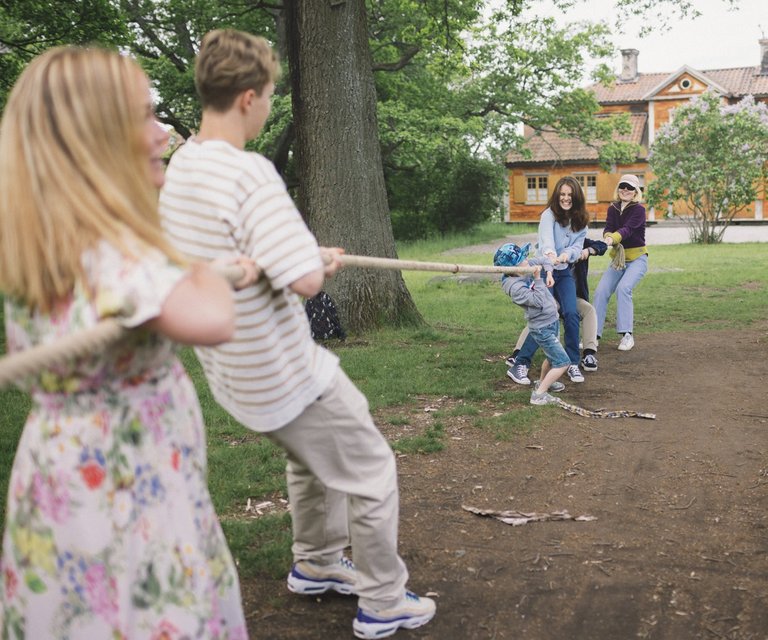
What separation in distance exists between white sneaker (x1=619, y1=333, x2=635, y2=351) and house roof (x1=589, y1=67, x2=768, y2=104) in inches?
1682

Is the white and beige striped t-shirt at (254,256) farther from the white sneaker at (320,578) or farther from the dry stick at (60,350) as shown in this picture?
the white sneaker at (320,578)

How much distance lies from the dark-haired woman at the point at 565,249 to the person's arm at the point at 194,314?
586 centimetres

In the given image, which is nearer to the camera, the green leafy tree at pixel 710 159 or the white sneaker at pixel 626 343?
the white sneaker at pixel 626 343

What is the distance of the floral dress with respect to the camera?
6.86 ft

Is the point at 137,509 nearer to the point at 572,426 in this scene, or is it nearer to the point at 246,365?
the point at 246,365

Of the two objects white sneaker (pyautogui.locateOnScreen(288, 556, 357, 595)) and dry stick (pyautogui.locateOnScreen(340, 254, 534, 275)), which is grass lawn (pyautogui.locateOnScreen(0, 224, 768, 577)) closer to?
white sneaker (pyautogui.locateOnScreen(288, 556, 357, 595))

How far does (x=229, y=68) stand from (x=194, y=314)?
112 centimetres

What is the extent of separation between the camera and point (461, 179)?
34438 millimetres

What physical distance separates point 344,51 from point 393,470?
7.95m

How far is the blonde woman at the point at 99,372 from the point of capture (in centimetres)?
197

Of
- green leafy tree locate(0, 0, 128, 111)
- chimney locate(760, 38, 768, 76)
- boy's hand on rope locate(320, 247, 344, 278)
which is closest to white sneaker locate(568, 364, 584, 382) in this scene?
boy's hand on rope locate(320, 247, 344, 278)

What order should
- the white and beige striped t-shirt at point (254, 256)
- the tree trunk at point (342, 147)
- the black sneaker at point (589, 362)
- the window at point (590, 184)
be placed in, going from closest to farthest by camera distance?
the white and beige striped t-shirt at point (254, 256), the black sneaker at point (589, 362), the tree trunk at point (342, 147), the window at point (590, 184)

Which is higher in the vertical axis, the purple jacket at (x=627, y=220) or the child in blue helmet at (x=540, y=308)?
the purple jacket at (x=627, y=220)

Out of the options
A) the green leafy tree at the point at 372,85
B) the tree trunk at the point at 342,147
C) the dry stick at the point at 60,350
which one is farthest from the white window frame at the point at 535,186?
the dry stick at the point at 60,350
